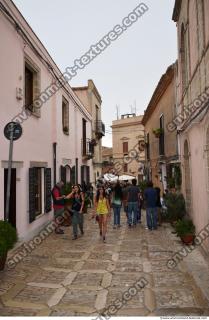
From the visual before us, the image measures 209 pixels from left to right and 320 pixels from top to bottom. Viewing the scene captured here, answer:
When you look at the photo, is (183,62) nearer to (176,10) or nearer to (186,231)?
(176,10)

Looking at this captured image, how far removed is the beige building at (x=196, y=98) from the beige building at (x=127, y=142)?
32.2 metres

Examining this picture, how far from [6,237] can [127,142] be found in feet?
126

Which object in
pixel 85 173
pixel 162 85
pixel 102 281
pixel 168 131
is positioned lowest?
pixel 102 281

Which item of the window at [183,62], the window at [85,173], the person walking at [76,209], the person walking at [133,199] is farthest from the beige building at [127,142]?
the person walking at [76,209]

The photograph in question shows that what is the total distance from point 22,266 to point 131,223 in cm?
550

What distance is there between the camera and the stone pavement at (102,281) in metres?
4.55

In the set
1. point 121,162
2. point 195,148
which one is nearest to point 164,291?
point 195,148

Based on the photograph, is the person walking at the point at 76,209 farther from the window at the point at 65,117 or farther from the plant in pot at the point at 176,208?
the window at the point at 65,117

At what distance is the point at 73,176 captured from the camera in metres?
16.4

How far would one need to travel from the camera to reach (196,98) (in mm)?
7859

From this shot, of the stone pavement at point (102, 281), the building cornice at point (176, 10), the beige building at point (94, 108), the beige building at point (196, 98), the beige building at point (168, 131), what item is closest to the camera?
the stone pavement at point (102, 281)

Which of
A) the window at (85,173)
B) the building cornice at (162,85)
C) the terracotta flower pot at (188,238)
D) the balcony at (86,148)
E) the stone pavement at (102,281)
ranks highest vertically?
the building cornice at (162,85)

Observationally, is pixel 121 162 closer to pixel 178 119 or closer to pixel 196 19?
pixel 178 119

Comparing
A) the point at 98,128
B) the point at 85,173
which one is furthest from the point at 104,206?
the point at 98,128
